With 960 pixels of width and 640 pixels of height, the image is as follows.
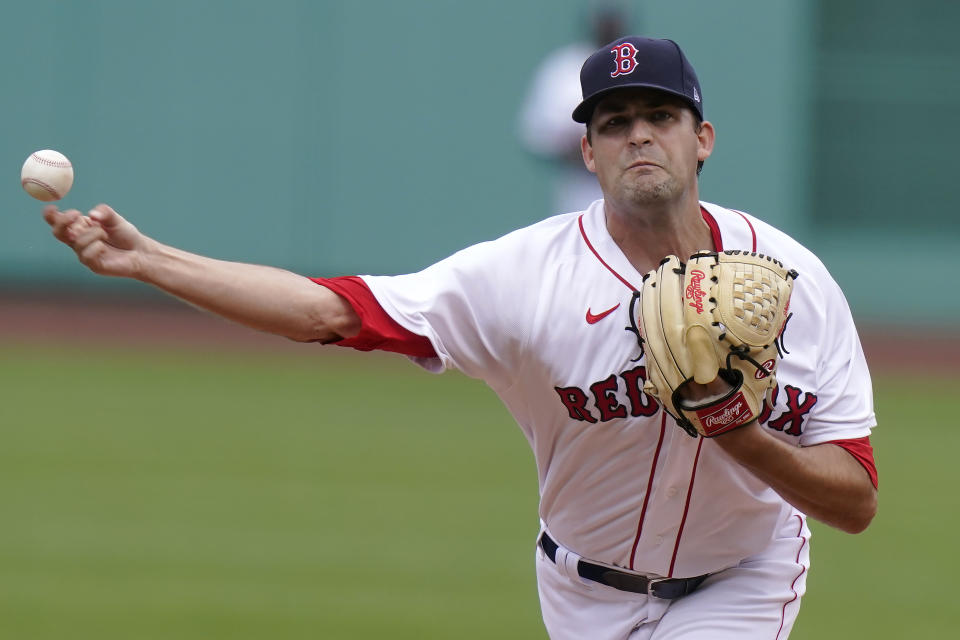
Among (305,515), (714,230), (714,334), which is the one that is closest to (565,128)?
(305,515)

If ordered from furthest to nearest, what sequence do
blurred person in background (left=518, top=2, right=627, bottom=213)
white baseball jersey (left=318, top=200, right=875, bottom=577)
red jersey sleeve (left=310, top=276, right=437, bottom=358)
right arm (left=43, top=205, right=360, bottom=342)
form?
blurred person in background (left=518, top=2, right=627, bottom=213) < white baseball jersey (left=318, top=200, right=875, bottom=577) < red jersey sleeve (left=310, top=276, right=437, bottom=358) < right arm (left=43, top=205, right=360, bottom=342)

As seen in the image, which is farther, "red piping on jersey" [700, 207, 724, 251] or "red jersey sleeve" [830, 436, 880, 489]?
"red piping on jersey" [700, 207, 724, 251]

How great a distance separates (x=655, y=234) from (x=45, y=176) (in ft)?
5.03

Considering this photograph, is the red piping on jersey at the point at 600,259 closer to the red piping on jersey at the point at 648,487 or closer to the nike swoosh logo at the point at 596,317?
the nike swoosh logo at the point at 596,317

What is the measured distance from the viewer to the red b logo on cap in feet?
12.0

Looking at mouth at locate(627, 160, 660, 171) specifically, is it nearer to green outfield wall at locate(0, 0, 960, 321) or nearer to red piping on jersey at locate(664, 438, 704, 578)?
red piping on jersey at locate(664, 438, 704, 578)

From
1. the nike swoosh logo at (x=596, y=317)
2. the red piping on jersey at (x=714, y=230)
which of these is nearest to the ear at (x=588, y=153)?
the red piping on jersey at (x=714, y=230)

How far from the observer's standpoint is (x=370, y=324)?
11.4 feet

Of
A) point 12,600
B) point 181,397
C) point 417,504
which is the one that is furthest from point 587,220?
point 181,397

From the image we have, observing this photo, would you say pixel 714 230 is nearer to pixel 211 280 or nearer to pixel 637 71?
pixel 637 71

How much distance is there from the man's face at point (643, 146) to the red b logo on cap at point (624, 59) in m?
0.05

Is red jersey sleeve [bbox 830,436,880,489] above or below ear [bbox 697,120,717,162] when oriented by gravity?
below

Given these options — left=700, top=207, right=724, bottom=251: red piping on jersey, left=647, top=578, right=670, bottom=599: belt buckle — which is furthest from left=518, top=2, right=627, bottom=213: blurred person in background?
left=647, top=578, right=670, bottom=599: belt buckle

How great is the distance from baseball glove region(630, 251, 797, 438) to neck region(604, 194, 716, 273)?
0.40 metres
